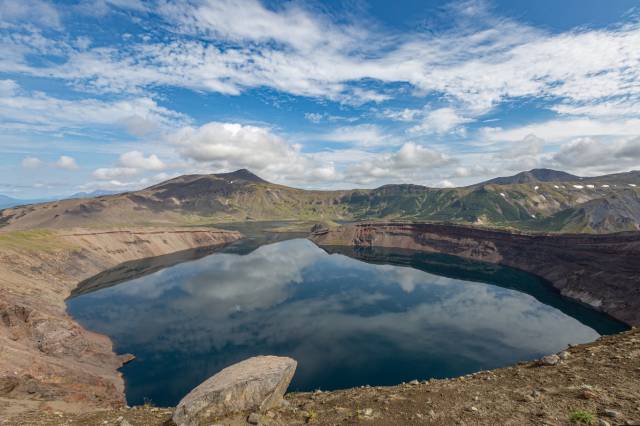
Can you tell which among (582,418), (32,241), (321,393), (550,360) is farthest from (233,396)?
(32,241)

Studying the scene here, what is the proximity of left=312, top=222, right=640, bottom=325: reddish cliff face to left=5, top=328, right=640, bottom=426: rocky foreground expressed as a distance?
89543 millimetres

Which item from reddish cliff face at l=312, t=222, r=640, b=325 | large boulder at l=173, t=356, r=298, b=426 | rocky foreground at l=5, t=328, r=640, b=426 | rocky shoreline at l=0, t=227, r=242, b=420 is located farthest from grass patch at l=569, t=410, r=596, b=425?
reddish cliff face at l=312, t=222, r=640, b=325

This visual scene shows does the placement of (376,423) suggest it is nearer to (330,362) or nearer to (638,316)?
(330,362)

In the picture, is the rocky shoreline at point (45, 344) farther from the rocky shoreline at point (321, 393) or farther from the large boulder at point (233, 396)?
the large boulder at point (233, 396)

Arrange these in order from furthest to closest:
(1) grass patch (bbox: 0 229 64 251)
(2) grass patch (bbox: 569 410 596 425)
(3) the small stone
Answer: (1) grass patch (bbox: 0 229 64 251), (3) the small stone, (2) grass patch (bbox: 569 410 596 425)

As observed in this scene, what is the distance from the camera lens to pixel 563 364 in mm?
20266

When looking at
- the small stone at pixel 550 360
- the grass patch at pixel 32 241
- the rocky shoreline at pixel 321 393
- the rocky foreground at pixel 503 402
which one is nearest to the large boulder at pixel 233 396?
the rocky foreground at pixel 503 402

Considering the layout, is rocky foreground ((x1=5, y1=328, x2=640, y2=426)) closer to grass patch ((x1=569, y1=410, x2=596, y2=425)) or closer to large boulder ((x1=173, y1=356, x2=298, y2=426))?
grass patch ((x1=569, y1=410, x2=596, y2=425))

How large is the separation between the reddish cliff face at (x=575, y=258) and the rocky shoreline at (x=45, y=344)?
11819cm

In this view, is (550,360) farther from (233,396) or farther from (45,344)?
(45,344)

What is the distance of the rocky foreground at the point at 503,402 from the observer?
1436 centimetres

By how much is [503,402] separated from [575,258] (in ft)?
474

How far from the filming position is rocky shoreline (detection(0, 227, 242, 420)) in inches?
1542

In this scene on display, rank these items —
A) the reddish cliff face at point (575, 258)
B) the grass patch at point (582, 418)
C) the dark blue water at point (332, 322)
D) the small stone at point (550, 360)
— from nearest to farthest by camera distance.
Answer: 1. the grass patch at point (582, 418)
2. the small stone at point (550, 360)
3. the dark blue water at point (332, 322)
4. the reddish cliff face at point (575, 258)
